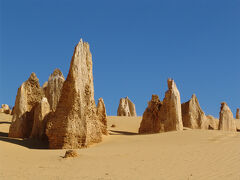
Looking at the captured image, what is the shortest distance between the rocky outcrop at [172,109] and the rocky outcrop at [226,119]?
5.92 m

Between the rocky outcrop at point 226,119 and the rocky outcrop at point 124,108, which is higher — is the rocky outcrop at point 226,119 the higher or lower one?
the lower one

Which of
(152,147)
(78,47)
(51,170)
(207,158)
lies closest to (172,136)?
(152,147)

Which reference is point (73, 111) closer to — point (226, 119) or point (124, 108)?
point (226, 119)

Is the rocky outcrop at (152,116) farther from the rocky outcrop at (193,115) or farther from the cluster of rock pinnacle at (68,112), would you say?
the rocky outcrop at (193,115)

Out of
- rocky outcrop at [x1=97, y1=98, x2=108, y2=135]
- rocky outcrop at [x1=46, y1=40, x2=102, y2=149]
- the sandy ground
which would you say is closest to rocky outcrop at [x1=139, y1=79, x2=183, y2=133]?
rocky outcrop at [x1=97, y1=98, x2=108, y2=135]

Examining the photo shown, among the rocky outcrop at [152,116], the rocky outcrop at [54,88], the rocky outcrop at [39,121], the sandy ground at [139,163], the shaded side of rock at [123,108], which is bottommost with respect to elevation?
the sandy ground at [139,163]

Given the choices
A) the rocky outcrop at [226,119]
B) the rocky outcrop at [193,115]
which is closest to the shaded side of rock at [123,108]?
the rocky outcrop at [193,115]

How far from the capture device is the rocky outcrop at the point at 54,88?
16.5m

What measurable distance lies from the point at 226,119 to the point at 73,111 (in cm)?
1315

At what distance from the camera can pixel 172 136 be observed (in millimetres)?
11539

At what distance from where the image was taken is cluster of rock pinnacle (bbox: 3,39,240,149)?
10.1 meters

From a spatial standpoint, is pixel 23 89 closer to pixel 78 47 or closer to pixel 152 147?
pixel 78 47

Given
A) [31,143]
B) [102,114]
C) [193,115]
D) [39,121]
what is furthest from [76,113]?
[193,115]

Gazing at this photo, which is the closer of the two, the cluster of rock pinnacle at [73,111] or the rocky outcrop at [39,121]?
the cluster of rock pinnacle at [73,111]
